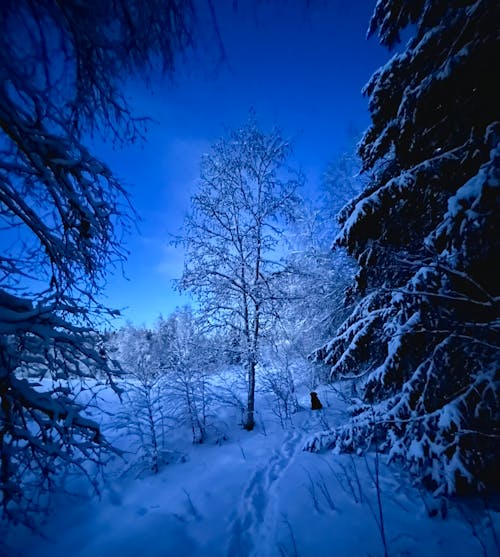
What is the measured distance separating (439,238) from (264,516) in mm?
4520

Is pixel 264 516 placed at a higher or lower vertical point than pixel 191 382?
lower

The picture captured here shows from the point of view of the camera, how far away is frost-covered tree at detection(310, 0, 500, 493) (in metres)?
2.41

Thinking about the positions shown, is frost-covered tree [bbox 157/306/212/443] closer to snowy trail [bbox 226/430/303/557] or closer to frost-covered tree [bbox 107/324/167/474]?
frost-covered tree [bbox 107/324/167/474]

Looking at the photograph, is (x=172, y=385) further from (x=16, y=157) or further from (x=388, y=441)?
(x=16, y=157)

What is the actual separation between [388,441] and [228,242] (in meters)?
6.13

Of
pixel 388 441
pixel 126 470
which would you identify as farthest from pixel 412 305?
pixel 126 470

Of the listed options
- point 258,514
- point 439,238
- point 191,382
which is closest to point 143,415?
point 191,382

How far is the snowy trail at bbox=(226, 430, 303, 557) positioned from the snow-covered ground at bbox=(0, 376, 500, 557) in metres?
0.02

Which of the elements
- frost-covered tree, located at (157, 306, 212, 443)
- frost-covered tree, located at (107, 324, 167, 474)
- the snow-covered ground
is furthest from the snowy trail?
frost-covered tree, located at (157, 306, 212, 443)

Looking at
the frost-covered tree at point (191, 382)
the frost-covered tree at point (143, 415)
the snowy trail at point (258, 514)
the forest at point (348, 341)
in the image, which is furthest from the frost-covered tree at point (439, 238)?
the frost-covered tree at point (191, 382)

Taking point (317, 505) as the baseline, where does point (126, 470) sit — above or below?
below

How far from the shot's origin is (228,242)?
307 inches

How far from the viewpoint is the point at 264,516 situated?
3643mm

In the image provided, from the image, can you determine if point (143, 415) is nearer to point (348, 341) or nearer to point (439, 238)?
point (348, 341)
